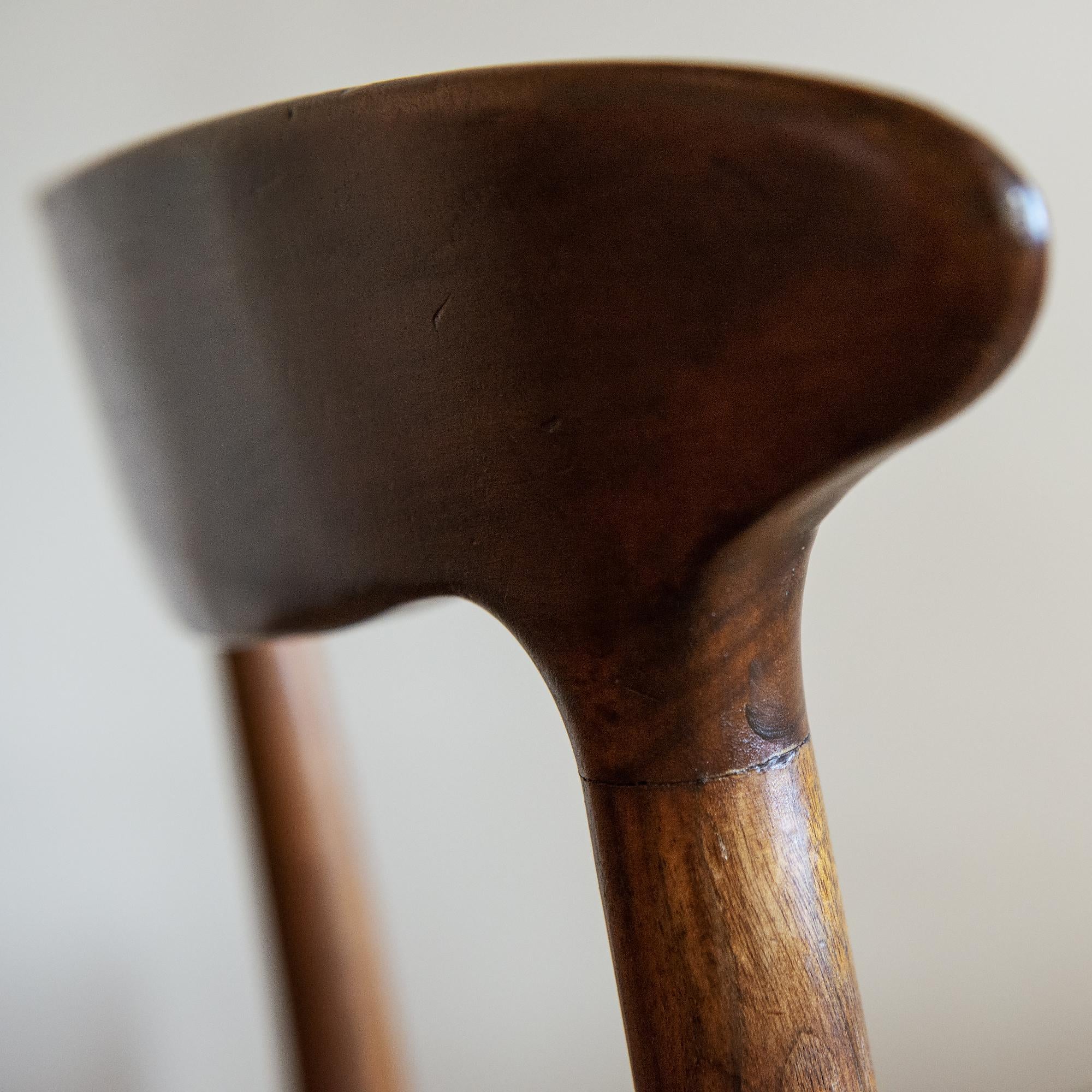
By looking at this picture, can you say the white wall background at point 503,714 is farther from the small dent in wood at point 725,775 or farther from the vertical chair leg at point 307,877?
the small dent in wood at point 725,775

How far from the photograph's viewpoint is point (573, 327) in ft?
0.61

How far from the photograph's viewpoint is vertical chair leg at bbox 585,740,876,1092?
7.9 inches

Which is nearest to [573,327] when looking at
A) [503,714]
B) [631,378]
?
[631,378]

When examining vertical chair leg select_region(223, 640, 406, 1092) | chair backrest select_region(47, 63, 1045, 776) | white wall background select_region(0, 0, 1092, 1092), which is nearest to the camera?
chair backrest select_region(47, 63, 1045, 776)

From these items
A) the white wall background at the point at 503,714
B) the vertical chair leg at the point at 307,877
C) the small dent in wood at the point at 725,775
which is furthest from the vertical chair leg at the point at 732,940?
Result: the white wall background at the point at 503,714

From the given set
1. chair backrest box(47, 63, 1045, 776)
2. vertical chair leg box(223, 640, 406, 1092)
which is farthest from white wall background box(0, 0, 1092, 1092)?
chair backrest box(47, 63, 1045, 776)

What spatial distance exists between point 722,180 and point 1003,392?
35.6 inches

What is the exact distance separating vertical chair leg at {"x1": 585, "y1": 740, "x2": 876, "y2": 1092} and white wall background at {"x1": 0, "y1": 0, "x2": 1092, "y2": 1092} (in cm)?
85

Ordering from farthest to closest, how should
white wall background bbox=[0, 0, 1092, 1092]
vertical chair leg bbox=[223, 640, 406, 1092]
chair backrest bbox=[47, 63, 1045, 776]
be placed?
white wall background bbox=[0, 0, 1092, 1092], vertical chair leg bbox=[223, 640, 406, 1092], chair backrest bbox=[47, 63, 1045, 776]

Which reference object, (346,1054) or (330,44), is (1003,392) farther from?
(346,1054)

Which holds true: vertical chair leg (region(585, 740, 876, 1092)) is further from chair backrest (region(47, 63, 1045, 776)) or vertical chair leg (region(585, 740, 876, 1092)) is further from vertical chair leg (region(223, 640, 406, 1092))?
vertical chair leg (region(223, 640, 406, 1092))

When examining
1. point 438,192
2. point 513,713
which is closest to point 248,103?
point 513,713

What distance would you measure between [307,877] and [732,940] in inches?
10.8

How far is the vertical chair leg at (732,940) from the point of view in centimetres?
20
